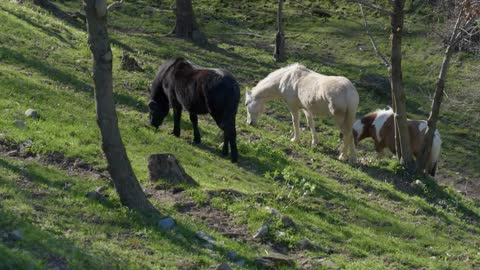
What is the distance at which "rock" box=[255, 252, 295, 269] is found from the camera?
9234 mm

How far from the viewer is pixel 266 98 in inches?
730

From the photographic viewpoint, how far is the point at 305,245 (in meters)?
10.2

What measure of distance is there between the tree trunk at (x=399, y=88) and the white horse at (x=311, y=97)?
86 cm

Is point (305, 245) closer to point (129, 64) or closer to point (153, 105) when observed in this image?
point (153, 105)

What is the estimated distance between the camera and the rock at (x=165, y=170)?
11.1 m

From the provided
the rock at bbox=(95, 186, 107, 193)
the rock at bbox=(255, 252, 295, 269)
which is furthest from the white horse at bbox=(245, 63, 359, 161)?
the rock at bbox=(255, 252, 295, 269)

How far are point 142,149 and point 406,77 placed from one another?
15.1 meters

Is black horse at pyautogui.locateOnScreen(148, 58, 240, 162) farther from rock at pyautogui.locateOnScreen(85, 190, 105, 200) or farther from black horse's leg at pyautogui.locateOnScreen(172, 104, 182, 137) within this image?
rock at pyautogui.locateOnScreen(85, 190, 105, 200)

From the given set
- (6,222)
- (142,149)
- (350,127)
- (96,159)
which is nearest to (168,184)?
(96,159)

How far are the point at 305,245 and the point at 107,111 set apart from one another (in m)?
3.16

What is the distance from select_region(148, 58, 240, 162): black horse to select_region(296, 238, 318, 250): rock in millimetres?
3993

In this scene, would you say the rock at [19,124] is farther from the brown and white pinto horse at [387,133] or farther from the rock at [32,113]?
the brown and white pinto horse at [387,133]

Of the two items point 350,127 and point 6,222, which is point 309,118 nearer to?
point 350,127

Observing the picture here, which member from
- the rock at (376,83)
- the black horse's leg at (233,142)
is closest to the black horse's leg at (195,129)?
the black horse's leg at (233,142)
